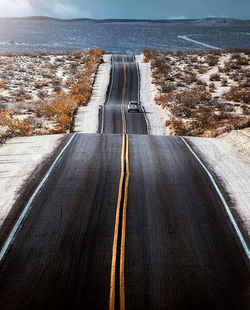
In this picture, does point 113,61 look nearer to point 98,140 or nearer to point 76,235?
point 98,140

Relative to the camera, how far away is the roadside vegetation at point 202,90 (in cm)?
2903

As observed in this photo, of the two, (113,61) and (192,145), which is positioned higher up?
(113,61)

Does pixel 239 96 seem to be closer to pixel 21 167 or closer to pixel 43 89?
pixel 43 89

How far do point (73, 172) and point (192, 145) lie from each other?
8586 millimetres

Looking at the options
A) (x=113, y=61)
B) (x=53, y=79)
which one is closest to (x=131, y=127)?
(x=53, y=79)

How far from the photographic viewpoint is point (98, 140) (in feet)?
63.8

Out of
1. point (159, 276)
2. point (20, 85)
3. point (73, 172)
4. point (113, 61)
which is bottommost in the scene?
point (159, 276)

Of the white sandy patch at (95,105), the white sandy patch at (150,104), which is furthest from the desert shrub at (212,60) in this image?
the white sandy patch at (95,105)

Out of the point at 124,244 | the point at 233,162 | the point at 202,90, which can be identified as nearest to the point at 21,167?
the point at 124,244

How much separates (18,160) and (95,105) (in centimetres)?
2370

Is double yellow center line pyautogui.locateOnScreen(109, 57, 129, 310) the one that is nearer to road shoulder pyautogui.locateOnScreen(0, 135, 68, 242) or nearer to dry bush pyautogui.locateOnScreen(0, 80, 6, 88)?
road shoulder pyautogui.locateOnScreen(0, 135, 68, 242)

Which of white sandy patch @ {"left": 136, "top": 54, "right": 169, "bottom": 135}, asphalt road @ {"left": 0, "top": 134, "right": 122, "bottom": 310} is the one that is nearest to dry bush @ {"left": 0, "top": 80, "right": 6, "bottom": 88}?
white sandy patch @ {"left": 136, "top": 54, "right": 169, "bottom": 135}

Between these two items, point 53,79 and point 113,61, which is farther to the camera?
point 113,61

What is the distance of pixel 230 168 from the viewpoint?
52.2 ft
